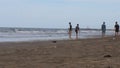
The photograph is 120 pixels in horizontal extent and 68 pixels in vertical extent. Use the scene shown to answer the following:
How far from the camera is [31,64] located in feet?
38.6

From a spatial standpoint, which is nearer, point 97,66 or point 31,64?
point 97,66

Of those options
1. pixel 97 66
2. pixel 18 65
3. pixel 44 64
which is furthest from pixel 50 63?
pixel 97 66

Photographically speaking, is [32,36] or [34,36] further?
[34,36]

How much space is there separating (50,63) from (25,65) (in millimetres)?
910

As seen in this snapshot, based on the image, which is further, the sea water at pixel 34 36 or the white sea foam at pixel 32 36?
the white sea foam at pixel 32 36

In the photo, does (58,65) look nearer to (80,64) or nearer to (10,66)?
(80,64)

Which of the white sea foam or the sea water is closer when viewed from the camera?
the sea water

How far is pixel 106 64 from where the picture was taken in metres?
11.0

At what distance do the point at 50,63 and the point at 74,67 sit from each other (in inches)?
58.0

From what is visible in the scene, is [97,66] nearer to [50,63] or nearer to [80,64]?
[80,64]

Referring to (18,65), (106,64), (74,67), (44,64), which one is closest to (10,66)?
(18,65)

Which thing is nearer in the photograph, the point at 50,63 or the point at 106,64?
the point at 106,64

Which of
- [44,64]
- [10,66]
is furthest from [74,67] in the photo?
[10,66]

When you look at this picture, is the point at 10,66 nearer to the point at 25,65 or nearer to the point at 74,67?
the point at 25,65
